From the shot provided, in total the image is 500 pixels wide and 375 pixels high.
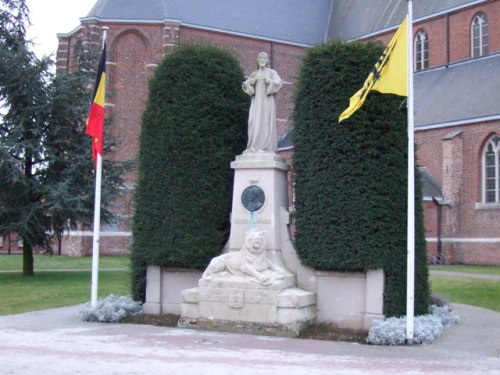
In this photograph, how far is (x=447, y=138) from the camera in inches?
1296

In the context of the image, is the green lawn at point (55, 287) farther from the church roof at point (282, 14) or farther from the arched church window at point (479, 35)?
the arched church window at point (479, 35)

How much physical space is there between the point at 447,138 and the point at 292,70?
14871mm

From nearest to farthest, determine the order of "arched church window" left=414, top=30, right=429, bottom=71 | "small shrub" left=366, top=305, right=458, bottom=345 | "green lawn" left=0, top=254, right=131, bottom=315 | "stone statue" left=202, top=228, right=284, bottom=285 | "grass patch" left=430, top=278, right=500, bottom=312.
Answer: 1. "small shrub" left=366, top=305, right=458, bottom=345
2. "stone statue" left=202, top=228, right=284, bottom=285
3. "green lawn" left=0, top=254, right=131, bottom=315
4. "grass patch" left=430, top=278, right=500, bottom=312
5. "arched church window" left=414, top=30, right=429, bottom=71

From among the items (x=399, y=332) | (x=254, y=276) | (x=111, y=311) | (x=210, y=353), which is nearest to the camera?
(x=210, y=353)

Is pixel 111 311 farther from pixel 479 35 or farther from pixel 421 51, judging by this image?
pixel 421 51

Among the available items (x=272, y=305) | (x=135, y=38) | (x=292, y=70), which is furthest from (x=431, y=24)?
(x=272, y=305)

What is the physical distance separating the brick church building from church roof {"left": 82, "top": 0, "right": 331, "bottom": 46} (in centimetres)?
8

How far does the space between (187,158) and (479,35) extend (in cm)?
2735

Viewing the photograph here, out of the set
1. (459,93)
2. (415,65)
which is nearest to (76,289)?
(459,93)

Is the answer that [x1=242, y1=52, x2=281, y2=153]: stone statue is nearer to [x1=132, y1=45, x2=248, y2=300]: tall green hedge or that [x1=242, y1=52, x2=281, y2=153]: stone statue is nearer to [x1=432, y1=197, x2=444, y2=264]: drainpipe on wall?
[x1=132, y1=45, x2=248, y2=300]: tall green hedge

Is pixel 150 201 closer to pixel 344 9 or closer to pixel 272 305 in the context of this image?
pixel 272 305

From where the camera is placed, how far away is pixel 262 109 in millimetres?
13812

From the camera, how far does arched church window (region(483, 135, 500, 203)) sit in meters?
31.6

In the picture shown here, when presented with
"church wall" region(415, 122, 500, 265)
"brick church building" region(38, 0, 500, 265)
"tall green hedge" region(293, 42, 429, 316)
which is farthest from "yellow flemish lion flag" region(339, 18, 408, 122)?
"church wall" region(415, 122, 500, 265)
